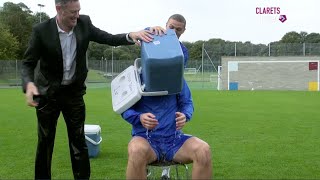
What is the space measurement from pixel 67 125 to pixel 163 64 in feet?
4.89

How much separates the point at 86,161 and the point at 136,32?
1.51 meters

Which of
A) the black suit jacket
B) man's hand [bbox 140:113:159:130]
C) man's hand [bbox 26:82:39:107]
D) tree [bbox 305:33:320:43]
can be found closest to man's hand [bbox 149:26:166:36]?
the black suit jacket

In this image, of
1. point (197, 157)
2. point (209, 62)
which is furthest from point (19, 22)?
point (197, 157)

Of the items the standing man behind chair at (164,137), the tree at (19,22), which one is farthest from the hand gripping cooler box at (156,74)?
the tree at (19,22)

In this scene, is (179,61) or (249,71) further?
(249,71)

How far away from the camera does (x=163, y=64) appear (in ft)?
12.3

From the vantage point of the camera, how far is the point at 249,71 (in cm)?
4197

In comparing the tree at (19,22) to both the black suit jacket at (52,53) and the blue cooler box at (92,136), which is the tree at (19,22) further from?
the black suit jacket at (52,53)

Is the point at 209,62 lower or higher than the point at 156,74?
lower

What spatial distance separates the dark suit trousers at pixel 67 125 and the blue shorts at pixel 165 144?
2.88 feet

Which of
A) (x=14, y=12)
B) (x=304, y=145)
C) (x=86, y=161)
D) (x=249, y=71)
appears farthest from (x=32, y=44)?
(x=14, y=12)

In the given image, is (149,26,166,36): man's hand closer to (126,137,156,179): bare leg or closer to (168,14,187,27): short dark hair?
(168,14,187,27): short dark hair

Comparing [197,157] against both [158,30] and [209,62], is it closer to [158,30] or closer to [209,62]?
[158,30]

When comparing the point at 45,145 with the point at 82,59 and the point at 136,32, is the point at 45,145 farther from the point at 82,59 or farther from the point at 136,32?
the point at 136,32
